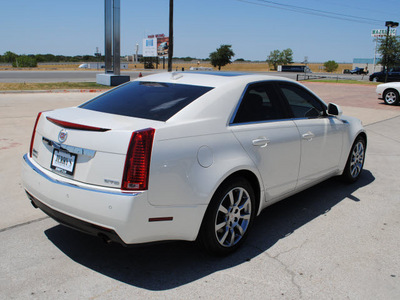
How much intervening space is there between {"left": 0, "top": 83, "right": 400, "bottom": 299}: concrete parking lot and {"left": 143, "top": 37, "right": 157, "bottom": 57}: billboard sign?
89.8 metres

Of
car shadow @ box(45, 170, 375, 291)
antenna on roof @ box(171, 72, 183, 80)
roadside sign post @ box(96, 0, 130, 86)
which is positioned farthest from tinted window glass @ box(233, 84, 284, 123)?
roadside sign post @ box(96, 0, 130, 86)

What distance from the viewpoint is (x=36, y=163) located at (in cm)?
354

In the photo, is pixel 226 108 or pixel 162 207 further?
pixel 226 108

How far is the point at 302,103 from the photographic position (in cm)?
488

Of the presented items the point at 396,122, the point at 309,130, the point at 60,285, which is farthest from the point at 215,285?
the point at 396,122

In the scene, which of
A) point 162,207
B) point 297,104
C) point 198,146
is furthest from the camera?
point 297,104

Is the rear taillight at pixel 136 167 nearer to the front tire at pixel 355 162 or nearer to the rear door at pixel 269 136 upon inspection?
the rear door at pixel 269 136

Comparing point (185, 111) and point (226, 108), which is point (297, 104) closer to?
point (226, 108)

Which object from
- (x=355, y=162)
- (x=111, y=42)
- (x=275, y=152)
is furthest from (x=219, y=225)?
(x=111, y=42)

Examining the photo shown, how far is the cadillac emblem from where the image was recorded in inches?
124

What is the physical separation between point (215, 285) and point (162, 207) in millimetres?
777

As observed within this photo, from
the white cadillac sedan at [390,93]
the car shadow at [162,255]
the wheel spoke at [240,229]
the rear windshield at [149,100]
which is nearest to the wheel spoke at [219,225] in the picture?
the wheel spoke at [240,229]

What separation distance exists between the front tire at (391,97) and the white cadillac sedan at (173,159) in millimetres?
15862

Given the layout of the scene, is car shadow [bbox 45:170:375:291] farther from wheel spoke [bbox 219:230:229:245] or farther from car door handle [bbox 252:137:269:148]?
car door handle [bbox 252:137:269:148]
